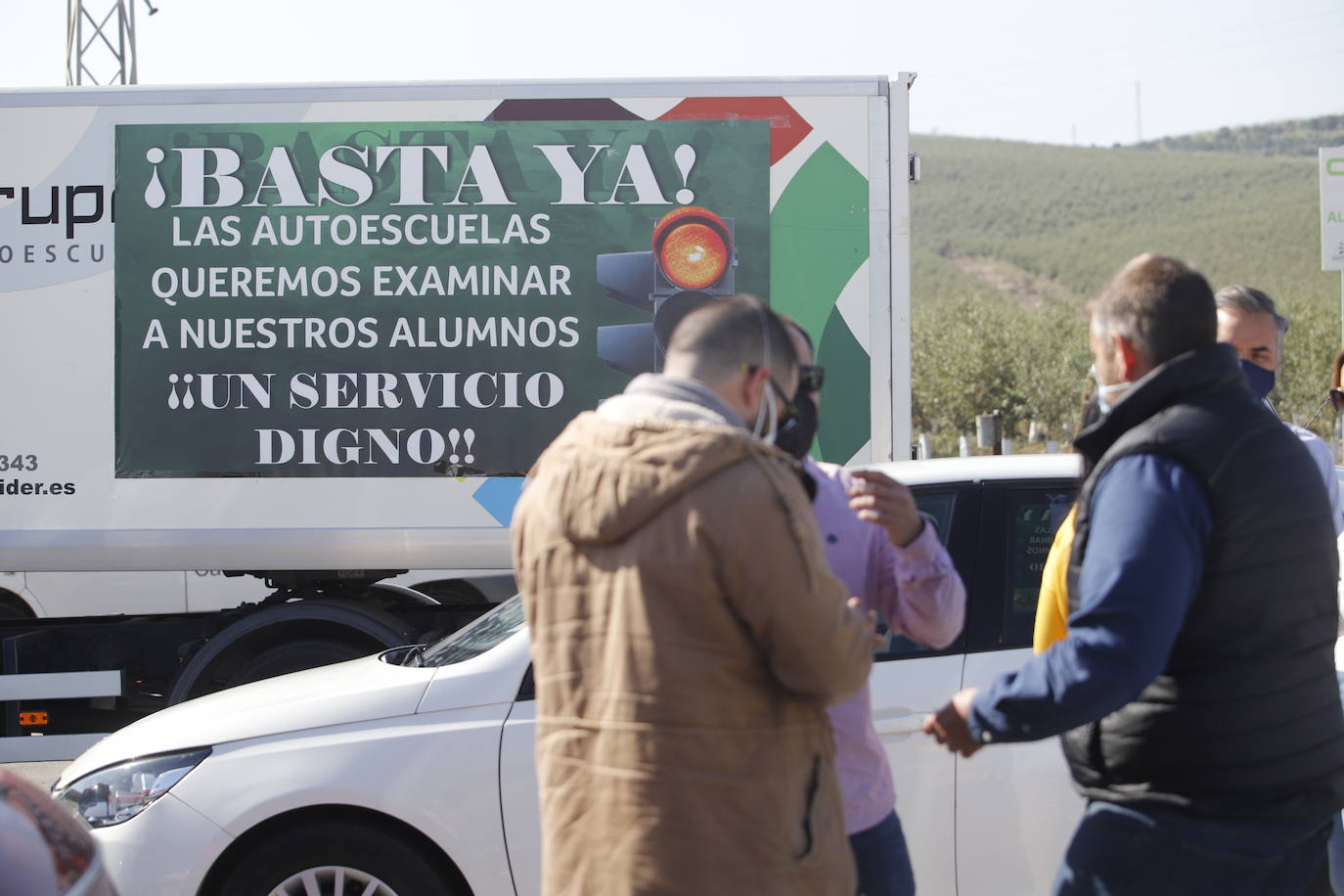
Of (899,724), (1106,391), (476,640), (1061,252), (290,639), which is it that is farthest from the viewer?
(1061,252)

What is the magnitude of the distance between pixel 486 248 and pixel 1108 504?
13.3 feet

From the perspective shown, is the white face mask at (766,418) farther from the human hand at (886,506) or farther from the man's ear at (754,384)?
the human hand at (886,506)

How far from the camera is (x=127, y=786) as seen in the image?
3.62m

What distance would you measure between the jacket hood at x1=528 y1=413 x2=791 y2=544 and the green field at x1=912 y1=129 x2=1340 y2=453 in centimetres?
2996

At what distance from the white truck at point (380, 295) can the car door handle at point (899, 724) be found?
2.29 meters

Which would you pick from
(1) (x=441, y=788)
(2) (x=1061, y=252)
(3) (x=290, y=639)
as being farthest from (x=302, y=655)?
(2) (x=1061, y=252)

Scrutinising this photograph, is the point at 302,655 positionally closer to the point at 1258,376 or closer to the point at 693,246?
the point at 693,246

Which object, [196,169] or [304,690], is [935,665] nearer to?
[304,690]

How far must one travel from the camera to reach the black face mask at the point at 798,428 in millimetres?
2227

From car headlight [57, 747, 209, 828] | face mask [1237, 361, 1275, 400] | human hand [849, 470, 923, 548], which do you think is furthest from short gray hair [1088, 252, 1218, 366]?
car headlight [57, 747, 209, 828]

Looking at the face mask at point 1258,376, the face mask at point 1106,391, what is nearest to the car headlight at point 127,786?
the face mask at point 1106,391

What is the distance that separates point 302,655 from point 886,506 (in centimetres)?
403

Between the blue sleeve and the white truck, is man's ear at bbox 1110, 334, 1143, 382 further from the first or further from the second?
the white truck

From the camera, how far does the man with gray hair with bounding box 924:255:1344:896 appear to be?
6.49 ft
